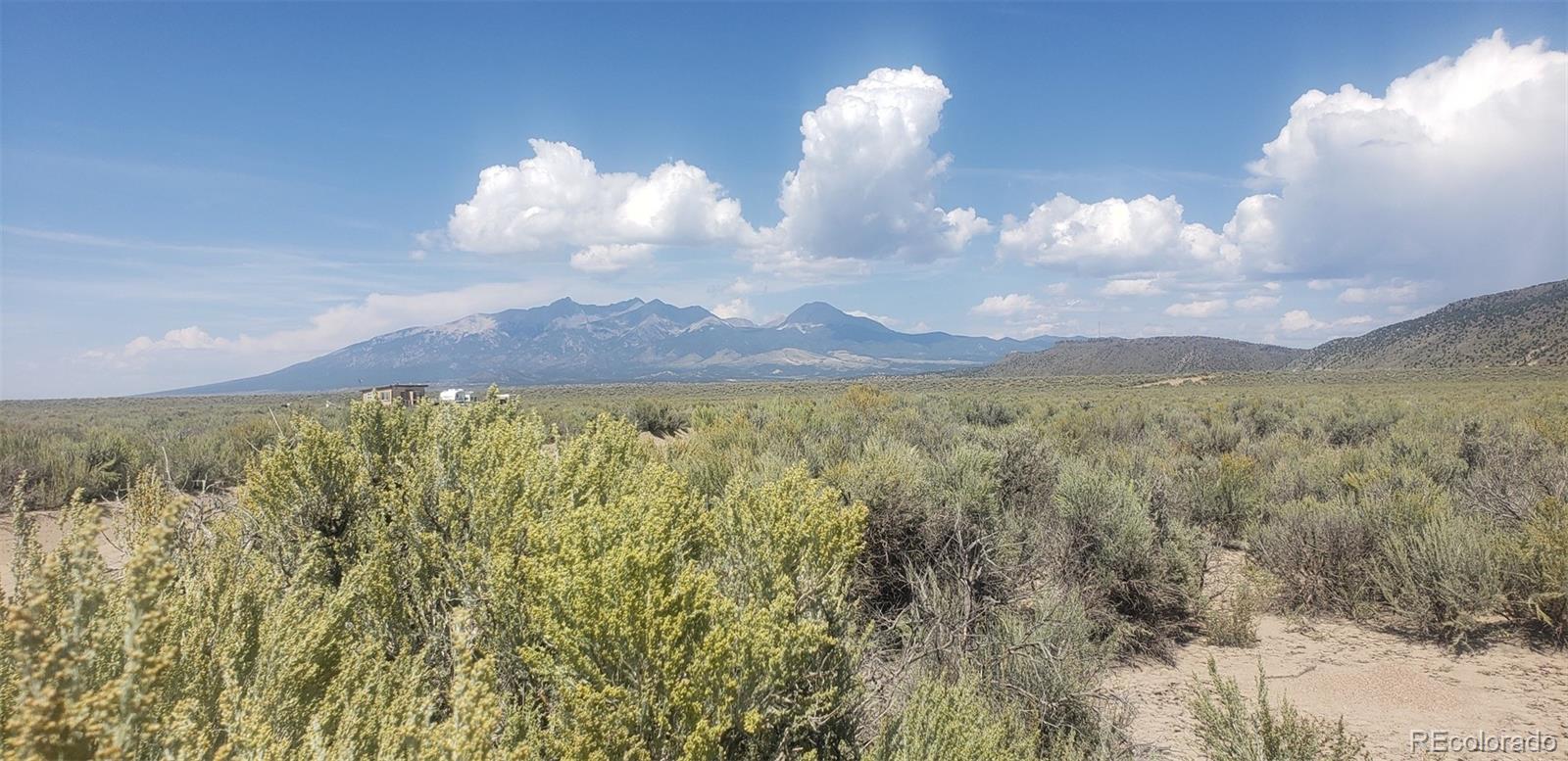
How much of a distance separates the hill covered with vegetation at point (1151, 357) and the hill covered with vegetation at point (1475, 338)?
19.1 m

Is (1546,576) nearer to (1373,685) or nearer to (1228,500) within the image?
(1373,685)

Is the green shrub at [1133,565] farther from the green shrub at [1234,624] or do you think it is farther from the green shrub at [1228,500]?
the green shrub at [1228,500]

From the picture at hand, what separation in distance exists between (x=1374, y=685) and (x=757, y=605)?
5.66 m

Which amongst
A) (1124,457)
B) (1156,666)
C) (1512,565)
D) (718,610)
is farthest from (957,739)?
(1124,457)

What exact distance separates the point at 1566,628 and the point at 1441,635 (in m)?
0.86

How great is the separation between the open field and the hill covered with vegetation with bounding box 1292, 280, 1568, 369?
69.5 m

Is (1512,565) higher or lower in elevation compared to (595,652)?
lower

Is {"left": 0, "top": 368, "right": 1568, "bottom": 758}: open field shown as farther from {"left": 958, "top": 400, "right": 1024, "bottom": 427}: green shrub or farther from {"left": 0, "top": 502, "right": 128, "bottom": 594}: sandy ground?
{"left": 958, "top": 400, "right": 1024, "bottom": 427}: green shrub

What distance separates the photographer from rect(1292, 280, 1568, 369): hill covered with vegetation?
59.3 metres

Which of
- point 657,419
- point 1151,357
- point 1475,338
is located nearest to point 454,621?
point 657,419

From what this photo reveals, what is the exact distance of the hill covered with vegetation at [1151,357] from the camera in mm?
115125

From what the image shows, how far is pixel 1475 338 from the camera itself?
69062 millimetres

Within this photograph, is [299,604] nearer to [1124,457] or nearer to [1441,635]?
[1441,635]

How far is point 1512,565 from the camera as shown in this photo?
5.93 m
